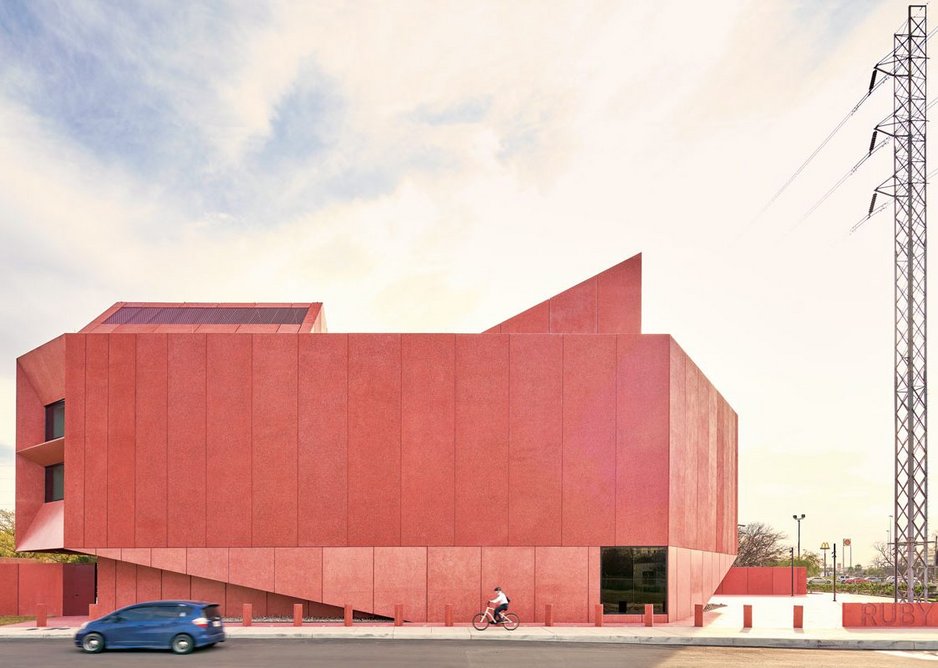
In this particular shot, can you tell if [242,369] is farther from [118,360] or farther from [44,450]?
[44,450]

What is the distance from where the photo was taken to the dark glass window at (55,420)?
38.5 meters

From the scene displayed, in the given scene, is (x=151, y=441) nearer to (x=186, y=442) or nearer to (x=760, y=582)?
(x=186, y=442)

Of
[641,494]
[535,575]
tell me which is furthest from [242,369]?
[641,494]

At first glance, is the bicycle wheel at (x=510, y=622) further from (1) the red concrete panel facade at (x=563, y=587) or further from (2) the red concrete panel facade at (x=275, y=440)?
(2) the red concrete panel facade at (x=275, y=440)

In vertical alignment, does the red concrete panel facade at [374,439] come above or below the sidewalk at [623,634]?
above

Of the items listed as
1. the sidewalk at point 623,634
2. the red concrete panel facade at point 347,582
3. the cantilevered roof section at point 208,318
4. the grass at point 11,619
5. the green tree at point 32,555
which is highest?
the cantilevered roof section at point 208,318

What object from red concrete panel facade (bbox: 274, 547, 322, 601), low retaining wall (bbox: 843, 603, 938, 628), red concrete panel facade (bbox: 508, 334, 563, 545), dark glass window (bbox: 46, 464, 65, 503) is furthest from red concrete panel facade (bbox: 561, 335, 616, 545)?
dark glass window (bbox: 46, 464, 65, 503)

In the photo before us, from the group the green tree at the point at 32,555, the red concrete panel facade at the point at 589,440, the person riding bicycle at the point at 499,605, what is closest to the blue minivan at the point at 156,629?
the person riding bicycle at the point at 499,605

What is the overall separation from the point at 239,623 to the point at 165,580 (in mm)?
4019

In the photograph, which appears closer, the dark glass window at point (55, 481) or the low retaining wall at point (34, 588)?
the low retaining wall at point (34, 588)

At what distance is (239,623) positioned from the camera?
3031cm

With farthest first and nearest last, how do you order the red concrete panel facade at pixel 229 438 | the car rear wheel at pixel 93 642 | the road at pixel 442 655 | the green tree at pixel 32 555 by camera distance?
the green tree at pixel 32 555
the red concrete panel facade at pixel 229 438
the car rear wheel at pixel 93 642
the road at pixel 442 655

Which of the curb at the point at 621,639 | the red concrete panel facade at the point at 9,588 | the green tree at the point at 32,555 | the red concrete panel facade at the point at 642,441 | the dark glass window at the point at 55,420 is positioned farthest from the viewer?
the green tree at the point at 32,555

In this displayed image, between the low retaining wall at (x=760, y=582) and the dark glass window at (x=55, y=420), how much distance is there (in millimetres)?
43946
